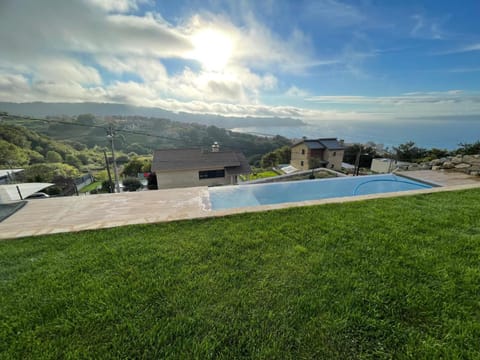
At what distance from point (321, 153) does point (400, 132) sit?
16.3 metres

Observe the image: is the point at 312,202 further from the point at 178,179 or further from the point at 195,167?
the point at 178,179

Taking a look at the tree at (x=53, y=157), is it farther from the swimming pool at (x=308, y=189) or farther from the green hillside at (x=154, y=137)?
the swimming pool at (x=308, y=189)

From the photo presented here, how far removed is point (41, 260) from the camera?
231cm

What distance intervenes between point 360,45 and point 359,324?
39.1 ft

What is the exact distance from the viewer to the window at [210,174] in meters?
12.7

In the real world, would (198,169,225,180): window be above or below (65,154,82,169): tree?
above

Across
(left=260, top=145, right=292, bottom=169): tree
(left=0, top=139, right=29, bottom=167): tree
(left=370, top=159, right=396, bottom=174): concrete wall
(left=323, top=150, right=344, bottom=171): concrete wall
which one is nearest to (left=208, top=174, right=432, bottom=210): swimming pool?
(left=370, top=159, right=396, bottom=174): concrete wall

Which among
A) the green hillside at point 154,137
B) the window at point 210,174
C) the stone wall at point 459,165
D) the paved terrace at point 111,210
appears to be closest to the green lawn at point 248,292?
the paved terrace at point 111,210

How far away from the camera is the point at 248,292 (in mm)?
1761

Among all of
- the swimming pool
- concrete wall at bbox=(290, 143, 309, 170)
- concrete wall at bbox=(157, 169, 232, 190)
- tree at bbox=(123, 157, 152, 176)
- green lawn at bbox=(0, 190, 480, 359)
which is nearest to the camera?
green lawn at bbox=(0, 190, 480, 359)

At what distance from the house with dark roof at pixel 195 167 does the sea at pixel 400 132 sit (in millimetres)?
5836

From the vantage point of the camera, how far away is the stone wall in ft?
19.9

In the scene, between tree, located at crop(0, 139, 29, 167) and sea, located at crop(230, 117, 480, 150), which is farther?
tree, located at crop(0, 139, 29, 167)

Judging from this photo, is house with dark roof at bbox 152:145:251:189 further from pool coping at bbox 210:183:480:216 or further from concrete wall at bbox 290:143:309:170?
concrete wall at bbox 290:143:309:170
